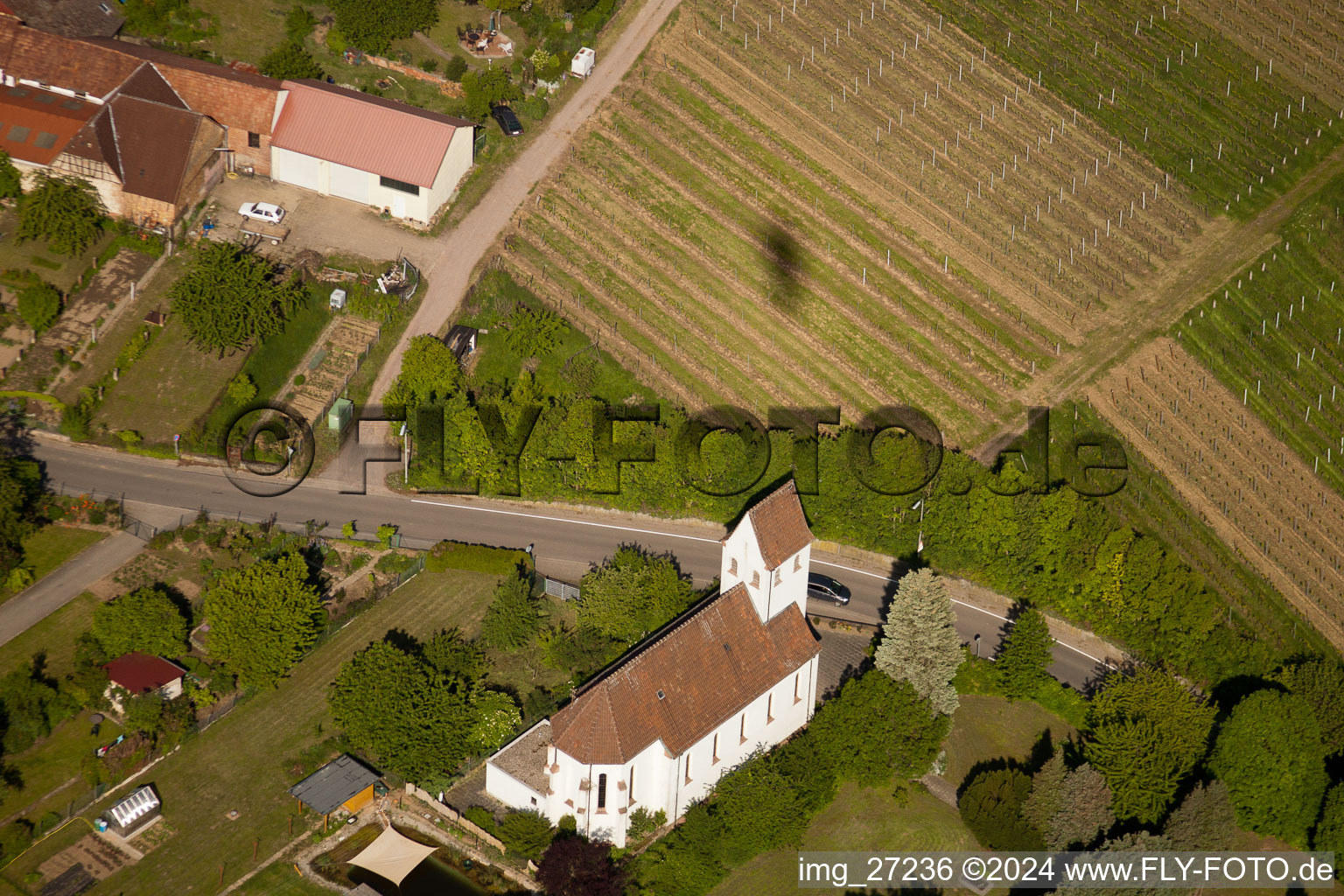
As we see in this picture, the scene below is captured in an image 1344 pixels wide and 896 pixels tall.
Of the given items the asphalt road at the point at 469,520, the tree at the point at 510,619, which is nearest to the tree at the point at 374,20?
the asphalt road at the point at 469,520

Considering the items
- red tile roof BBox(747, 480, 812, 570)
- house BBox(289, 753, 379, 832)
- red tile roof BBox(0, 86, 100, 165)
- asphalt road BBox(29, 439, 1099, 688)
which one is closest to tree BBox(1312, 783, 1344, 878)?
asphalt road BBox(29, 439, 1099, 688)

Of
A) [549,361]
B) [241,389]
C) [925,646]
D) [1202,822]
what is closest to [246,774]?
[241,389]

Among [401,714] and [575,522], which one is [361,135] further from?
[401,714]

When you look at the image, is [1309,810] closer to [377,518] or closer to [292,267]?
[377,518]

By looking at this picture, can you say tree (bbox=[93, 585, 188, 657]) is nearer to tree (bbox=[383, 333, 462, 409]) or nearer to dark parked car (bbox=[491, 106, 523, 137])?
tree (bbox=[383, 333, 462, 409])

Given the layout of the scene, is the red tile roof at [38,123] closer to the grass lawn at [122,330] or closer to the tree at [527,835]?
the grass lawn at [122,330]

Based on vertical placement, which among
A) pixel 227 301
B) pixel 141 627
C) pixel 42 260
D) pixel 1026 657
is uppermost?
pixel 42 260

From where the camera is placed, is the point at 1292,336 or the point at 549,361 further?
the point at 1292,336
